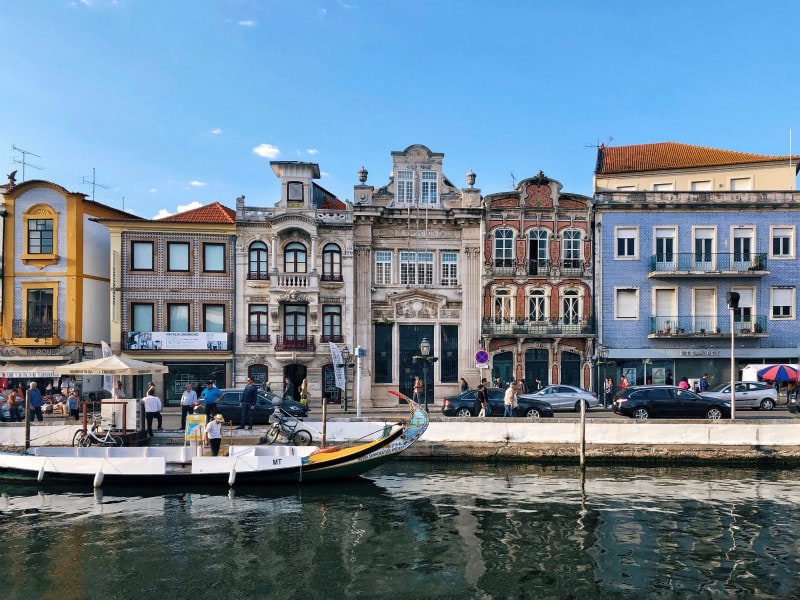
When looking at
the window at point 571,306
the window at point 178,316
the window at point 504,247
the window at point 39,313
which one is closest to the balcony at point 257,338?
the window at point 178,316

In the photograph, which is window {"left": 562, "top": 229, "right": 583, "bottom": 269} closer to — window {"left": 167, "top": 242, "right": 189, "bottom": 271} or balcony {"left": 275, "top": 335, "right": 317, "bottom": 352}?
balcony {"left": 275, "top": 335, "right": 317, "bottom": 352}

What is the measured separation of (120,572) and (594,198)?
3313cm

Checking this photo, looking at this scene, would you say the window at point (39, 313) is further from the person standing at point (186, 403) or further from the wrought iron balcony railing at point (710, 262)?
the wrought iron balcony railing at point (710, 262)

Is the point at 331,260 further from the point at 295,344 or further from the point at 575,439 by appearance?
the point at 575,439

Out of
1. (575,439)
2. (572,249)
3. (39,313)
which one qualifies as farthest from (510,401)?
(39,313)

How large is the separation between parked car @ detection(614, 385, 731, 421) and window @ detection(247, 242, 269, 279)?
68.4 feet

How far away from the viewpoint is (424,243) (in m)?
38.7

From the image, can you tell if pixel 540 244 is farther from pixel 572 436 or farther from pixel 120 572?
pixel 120 572

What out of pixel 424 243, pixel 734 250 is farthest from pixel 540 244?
pixel 734 250

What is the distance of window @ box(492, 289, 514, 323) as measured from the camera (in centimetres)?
3819

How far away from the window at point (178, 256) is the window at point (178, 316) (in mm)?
2193

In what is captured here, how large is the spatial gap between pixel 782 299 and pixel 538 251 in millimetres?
14591

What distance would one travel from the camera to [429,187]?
38656mm

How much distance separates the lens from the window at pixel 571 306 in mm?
38281
